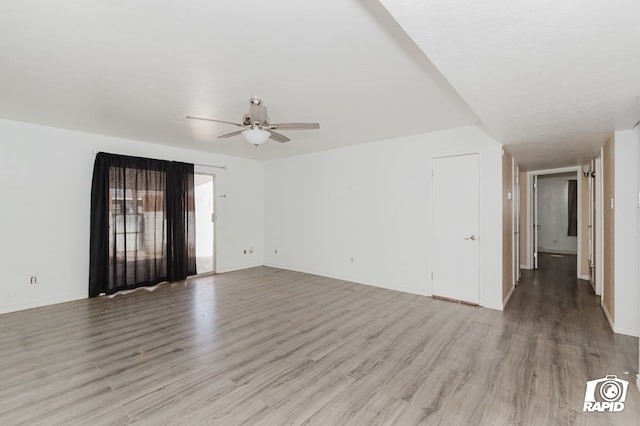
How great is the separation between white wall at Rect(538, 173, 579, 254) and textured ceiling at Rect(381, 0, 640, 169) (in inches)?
296

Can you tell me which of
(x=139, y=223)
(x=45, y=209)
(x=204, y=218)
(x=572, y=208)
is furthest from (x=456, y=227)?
(x=572, y=208)

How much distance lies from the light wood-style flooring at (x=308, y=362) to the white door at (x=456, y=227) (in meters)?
0.37

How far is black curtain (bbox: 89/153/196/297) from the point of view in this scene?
4.56 m

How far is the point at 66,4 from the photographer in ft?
5.59

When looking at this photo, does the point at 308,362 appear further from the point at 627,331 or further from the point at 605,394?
the point at 627,331

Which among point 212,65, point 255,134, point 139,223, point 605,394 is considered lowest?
point 605,394

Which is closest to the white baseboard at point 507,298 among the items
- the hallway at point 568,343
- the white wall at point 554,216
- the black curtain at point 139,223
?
the hallway at point 568,343

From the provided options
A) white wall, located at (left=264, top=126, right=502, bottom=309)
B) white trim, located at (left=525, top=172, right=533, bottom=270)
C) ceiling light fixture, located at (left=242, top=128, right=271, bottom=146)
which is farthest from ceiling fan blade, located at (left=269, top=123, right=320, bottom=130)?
white trim, located at (left=525, top=172, right=533, bottom=270)

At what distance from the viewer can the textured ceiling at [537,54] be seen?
131 centimetres

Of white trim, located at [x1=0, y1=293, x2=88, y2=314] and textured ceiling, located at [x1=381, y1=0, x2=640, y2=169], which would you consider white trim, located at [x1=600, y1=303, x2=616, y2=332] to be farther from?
white trim, located at [x1=0, y1=293, x2=88, y2=314]

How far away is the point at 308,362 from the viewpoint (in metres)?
2.58

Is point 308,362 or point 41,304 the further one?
point 41,304

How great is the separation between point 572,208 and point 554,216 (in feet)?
1.95

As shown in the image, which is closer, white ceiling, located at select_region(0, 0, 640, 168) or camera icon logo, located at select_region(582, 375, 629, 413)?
white ceiling, located at select_region(0, 0, 640, 168)
